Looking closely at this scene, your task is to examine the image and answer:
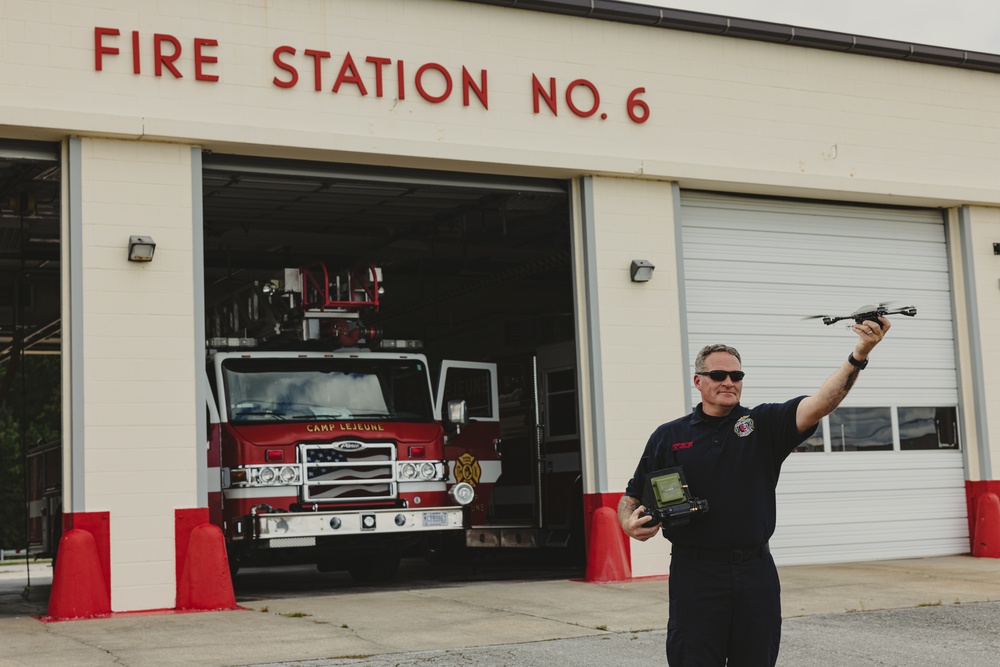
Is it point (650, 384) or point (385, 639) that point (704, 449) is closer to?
point (385, 639)

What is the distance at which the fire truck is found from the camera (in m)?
13.1

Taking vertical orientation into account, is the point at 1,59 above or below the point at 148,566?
above

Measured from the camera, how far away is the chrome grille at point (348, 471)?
13.3 metres

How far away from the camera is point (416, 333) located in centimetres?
2136

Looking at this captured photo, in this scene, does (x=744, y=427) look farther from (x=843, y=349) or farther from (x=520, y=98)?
(x=843, y=349)

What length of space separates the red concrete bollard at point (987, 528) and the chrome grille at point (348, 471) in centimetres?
744

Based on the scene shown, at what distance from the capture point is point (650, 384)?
14109 millimetres

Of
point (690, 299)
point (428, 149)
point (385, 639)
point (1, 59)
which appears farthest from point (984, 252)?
point (1, 59)

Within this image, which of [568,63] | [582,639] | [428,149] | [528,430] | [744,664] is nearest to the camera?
[744,664]

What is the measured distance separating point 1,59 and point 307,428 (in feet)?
15.0

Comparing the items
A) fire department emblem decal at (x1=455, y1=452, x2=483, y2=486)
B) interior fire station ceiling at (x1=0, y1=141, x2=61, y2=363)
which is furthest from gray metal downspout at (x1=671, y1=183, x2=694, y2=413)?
interior fire station ceiling at (x1=0, y1=141, x2=61, y2=363)

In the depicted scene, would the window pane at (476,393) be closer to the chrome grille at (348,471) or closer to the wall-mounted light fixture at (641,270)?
the chrome grille at (348,471)

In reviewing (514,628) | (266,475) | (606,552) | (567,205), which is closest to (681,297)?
(567,205)

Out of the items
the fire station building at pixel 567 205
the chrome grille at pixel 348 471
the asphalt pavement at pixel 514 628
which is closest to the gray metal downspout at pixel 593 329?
the fire station building at pixel 567 205
